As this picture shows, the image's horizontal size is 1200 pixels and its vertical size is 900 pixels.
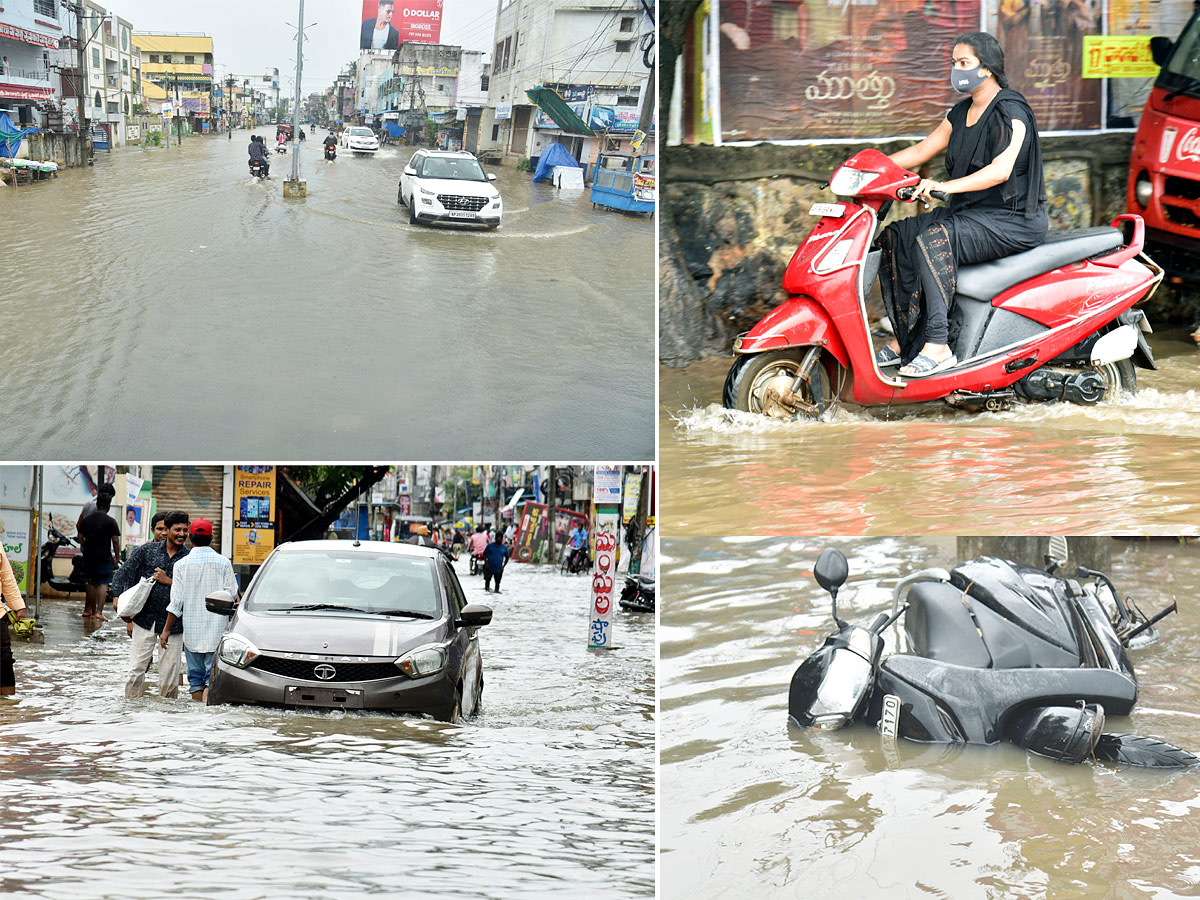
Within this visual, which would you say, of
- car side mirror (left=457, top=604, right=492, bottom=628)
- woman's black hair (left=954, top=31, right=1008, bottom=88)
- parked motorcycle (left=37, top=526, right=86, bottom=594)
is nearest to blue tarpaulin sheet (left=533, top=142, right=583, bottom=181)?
woman's black hair (left=954, top=31, right=1008, bottom=88)

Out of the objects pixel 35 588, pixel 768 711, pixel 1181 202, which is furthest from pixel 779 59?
pixel 35 588

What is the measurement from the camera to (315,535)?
11.1 metres

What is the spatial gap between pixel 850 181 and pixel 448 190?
7.54 ft

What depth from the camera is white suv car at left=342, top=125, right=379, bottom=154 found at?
6.74 meters

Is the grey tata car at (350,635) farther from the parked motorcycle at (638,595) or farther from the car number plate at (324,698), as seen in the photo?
the parked motorcycle at (638,595)

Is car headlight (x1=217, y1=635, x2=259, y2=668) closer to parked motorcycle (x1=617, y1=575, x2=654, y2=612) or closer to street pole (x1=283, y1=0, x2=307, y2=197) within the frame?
street pole (x1=283, y1=0, x2=307, y2=197)

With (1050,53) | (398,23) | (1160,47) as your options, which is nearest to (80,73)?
(398,23)

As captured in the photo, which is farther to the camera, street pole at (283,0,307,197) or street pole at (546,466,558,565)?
street pole at (546,466,558,565)

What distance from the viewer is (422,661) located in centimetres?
523

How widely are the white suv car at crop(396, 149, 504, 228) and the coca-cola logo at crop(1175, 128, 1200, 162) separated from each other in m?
3.84

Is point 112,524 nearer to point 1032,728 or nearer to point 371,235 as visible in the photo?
point 371,235

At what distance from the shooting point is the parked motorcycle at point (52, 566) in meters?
10.5

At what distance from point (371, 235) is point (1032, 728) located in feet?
15.5

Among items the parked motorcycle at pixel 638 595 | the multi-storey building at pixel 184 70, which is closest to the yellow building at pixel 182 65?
the multi-storey building at pixel 184 70
